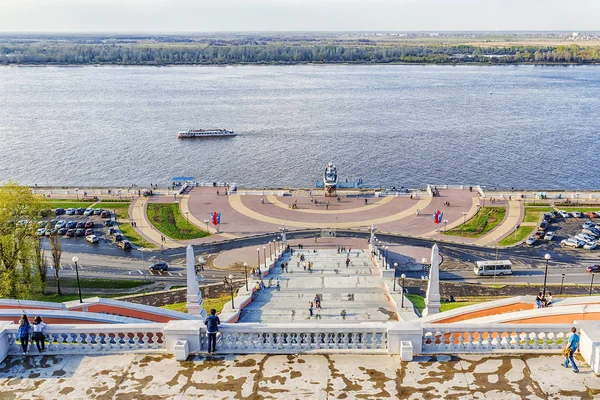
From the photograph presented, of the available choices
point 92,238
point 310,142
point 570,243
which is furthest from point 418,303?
point 310,142

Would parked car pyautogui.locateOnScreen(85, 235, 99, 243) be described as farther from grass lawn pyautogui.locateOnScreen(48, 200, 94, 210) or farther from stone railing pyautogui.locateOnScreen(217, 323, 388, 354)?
stone railing pyautogui.locateOnScreen(217, 323, 388, 354)

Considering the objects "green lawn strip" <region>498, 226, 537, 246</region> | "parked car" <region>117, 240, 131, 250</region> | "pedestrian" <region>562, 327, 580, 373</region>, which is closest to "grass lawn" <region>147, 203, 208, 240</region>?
"parked car" <region>117, 240, 131, 250</region>

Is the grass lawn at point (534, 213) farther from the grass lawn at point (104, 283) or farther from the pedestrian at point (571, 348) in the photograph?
the pedestrian at point (571, 348)

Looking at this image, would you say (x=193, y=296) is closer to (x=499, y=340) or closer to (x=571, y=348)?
(x=499, y=340)

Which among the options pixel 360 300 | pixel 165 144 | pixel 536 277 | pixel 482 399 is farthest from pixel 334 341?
pixel 165 144

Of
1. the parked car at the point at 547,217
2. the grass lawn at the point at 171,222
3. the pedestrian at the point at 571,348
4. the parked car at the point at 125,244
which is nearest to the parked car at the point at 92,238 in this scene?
the parked car at the point at 125,244

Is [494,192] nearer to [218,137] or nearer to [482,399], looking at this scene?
[218,137]
